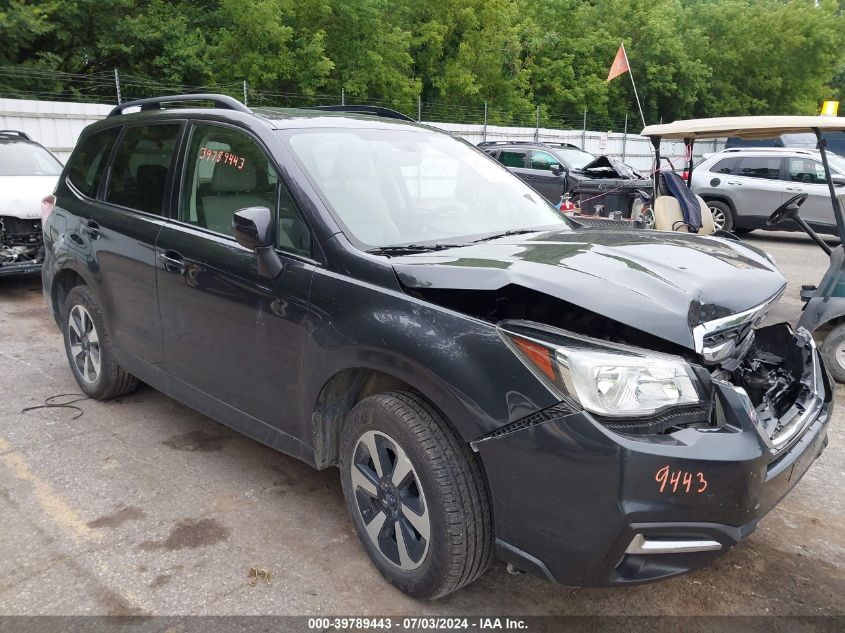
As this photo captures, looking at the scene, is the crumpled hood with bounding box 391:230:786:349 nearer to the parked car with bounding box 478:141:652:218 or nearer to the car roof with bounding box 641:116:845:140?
the car roof with bounding box 641:116:845:140

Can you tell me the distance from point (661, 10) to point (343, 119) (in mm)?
39587

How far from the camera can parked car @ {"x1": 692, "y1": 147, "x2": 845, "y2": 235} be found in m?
12.4

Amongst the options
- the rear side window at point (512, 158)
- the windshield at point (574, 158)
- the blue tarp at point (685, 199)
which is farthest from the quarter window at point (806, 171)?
the blue tarp at point (685, 199)

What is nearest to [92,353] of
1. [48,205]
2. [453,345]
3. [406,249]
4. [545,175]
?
[48,205]

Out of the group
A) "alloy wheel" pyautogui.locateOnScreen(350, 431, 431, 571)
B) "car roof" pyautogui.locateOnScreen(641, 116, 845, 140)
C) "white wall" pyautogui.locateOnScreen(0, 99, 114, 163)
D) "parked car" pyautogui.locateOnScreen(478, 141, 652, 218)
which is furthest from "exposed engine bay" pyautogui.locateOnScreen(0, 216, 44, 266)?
"white wall" pyautogui.locateOnScreen(0, 99, 114, 163)

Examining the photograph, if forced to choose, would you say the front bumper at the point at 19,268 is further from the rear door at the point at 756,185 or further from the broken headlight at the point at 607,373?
the rear door at the point at 756,185

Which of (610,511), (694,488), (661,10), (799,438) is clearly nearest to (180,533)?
(610,511)

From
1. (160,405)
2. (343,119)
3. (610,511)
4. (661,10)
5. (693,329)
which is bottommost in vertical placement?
(160,405)

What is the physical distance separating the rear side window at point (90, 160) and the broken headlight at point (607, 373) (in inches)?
129

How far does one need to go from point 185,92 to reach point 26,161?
39.8 ft

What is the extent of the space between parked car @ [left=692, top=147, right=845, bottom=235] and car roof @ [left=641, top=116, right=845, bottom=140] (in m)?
5.92

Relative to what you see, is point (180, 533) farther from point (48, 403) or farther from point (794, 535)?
point (794, 535)

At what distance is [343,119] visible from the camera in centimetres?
367

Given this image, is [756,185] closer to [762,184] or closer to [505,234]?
[762,184]
